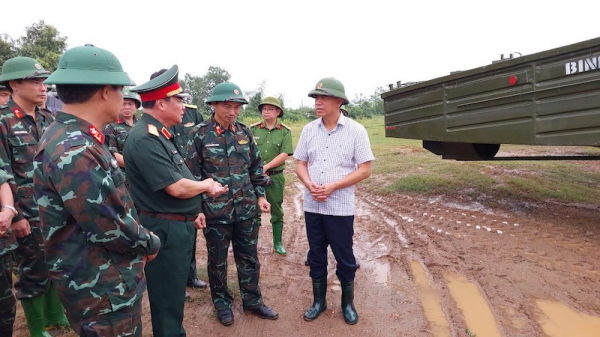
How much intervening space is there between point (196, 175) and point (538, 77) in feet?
12.3

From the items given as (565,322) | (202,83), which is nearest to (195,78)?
(202,83)

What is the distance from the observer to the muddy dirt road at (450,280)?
3.02 metres

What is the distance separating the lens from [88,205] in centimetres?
156

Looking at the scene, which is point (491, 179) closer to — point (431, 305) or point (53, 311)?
point (431, 305)

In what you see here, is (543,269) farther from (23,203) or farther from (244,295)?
(23,203)

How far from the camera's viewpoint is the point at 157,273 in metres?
2.42

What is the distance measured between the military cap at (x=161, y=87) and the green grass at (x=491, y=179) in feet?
18.1

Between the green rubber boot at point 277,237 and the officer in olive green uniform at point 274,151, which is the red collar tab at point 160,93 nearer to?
the officer in olive green uniform at point 274,151

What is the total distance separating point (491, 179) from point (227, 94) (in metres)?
6.33

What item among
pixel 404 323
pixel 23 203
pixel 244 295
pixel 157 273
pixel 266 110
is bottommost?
pixel 404 323

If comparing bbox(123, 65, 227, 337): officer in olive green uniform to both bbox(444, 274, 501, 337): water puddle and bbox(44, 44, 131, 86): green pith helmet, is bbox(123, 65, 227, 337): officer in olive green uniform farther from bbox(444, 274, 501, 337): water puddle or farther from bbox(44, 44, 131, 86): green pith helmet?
bbox(444, 274, 501, 337): water puddle

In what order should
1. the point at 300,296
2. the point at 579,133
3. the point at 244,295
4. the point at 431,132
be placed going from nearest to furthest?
the point at 244,295
the point at 300,296
the point at 579,133
the point at 431,132

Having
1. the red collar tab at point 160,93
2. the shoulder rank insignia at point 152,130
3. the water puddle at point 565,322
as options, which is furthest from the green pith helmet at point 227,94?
the water puddle at point 565,322

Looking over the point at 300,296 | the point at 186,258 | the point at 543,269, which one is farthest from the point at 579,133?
the point at 186,258
